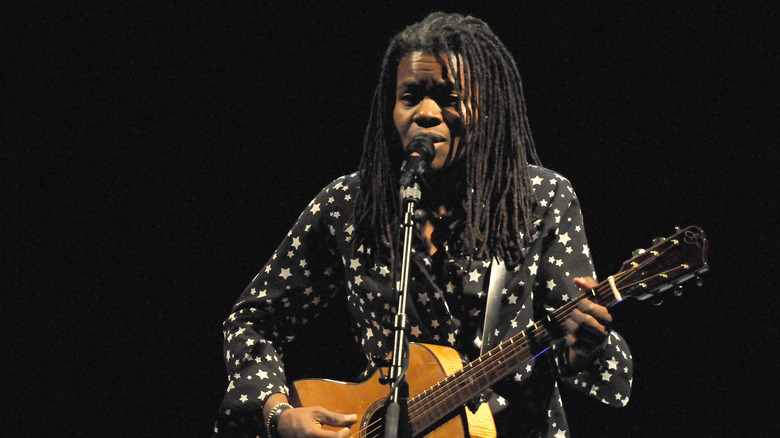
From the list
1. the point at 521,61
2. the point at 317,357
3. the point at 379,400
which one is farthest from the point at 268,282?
the point at 521,61

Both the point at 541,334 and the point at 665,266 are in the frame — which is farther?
the point at 541,334

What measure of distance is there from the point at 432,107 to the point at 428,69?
0.15 metres

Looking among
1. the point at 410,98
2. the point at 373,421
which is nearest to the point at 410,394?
the point at 373,421

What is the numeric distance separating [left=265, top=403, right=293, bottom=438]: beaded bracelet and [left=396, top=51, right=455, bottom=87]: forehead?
4.01ft

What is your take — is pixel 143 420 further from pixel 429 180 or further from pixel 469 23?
pixel 469 23

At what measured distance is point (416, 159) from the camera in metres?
2.38

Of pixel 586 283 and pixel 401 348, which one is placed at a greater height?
pixel 586 283

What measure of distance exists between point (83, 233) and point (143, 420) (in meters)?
0.97

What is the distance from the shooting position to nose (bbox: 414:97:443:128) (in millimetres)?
2756

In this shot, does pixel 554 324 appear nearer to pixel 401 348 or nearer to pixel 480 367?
pixel 480 367

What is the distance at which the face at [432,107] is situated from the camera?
2771 mm

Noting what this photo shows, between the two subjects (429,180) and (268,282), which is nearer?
(429,180)

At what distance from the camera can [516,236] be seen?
2744 mm

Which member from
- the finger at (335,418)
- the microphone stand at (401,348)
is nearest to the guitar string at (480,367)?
the finger at (335,418)
